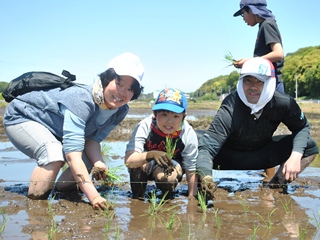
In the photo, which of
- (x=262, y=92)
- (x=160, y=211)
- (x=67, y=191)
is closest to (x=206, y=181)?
(x=160, y=211)

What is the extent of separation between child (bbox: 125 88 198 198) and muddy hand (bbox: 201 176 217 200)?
0.29m

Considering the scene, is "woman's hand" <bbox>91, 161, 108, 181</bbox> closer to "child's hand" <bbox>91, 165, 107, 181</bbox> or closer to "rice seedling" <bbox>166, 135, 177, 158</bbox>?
"child's hand" <bbox>91, 165, 107, 181</bbox>

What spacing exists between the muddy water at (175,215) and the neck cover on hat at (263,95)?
0.86m

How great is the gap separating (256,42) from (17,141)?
2757mm

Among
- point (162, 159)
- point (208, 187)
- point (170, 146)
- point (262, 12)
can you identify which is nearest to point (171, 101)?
point (170, 146)

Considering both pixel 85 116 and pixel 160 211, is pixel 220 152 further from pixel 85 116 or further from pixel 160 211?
pixel 85 116

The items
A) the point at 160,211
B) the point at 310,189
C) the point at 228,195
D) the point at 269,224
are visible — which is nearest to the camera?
the point at 269,224

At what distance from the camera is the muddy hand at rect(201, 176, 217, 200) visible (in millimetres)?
3418

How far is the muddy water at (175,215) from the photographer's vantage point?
2.80m

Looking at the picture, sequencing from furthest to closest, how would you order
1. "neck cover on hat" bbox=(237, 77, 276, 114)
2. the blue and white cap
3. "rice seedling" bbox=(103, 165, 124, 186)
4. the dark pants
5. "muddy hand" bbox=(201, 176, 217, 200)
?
the dark pants → "neck cover on hat" bbox=(237, 77, 276, 114) → "rice seedling" bbox=(103, 165, 124, 186) → the blue and white cap → "muddy hand" bbox=(201, 176, 217, 200)

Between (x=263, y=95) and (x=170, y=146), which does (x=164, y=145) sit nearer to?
(x=170, y=146)

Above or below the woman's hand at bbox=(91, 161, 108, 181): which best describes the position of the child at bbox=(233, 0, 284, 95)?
above

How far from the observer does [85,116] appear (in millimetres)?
3514

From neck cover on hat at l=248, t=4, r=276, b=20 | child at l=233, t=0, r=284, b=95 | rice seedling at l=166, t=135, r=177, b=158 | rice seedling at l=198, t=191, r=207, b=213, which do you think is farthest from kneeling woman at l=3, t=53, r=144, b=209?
neck cover on hat at l=248, t=4, r=276, b=20
